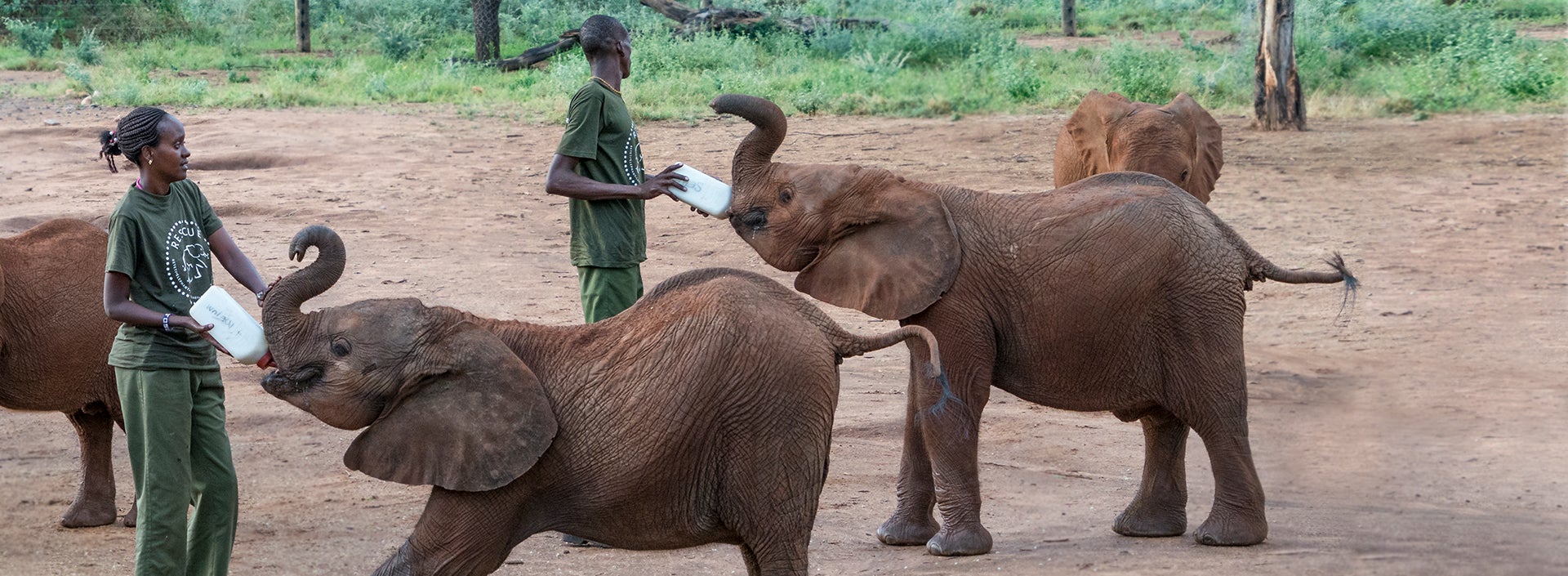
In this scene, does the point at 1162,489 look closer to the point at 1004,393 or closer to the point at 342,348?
the point at 1004,393

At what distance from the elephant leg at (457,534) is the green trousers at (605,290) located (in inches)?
76.8

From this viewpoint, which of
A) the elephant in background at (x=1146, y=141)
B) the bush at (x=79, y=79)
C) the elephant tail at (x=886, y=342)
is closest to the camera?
the elephant tail at (x=886, y=342)

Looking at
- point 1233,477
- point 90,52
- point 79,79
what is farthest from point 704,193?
point 90,52

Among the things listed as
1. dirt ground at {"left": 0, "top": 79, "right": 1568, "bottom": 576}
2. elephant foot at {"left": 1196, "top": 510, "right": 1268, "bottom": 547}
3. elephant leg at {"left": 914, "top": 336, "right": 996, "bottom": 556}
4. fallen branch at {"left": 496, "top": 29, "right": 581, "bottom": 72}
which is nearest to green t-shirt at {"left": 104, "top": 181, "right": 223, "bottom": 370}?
dirt ground at {"left": 0, "top": 79, "right": 1568, "bottom": 576}

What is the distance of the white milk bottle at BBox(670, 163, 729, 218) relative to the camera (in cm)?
612

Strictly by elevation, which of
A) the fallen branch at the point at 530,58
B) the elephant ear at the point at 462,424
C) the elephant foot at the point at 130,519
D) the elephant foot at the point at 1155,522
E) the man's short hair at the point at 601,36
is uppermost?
the fallen branch at the point at 530,58

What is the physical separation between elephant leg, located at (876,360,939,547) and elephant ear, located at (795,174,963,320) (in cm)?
63

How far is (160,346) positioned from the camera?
4.98 metres

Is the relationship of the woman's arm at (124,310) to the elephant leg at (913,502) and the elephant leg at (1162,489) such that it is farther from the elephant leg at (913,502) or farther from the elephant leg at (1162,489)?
the elephant leg at (1162,489)

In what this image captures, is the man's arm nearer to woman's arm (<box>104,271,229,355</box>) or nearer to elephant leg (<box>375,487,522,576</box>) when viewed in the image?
woman's arm (<box>104,271,229,355</box>)

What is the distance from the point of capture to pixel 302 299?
4.64m

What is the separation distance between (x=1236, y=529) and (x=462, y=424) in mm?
3437

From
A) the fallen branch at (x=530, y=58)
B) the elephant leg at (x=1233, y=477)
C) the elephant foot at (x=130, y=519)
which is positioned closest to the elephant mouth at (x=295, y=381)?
the elephant foot at (x=130, y=519)

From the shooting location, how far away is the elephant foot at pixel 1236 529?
6.44 meters
